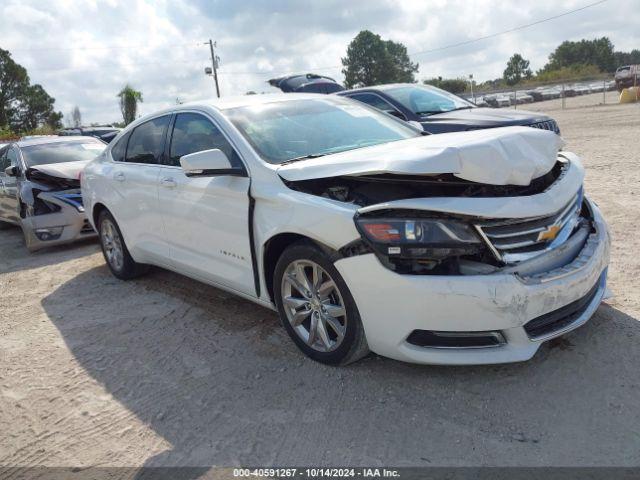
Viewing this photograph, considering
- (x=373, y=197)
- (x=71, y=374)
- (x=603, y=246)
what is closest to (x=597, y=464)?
(x=603, y=246)

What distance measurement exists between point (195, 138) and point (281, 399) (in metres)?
2.16

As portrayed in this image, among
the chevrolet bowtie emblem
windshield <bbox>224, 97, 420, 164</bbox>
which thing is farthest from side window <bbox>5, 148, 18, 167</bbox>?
the chevrolet bowtie emblem

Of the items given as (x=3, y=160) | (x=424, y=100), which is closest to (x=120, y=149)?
(x=3, y=160)

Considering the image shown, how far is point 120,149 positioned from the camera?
217 inches

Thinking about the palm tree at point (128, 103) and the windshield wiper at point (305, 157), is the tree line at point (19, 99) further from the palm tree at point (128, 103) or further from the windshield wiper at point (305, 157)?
the windshield wiper at point (305, 157)

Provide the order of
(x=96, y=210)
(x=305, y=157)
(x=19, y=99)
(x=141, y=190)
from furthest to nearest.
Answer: (x=19, y=99), (x=96, y=210), (x=141, y=190), (x=305, y=157)

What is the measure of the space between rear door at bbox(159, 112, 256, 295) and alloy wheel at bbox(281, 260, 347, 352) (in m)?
0.39

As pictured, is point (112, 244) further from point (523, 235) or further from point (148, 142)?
point (523, 235)

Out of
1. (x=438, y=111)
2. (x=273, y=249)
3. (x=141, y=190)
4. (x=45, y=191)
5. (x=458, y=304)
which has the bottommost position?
(x=458, y=304)

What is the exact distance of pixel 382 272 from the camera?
9.46 ft

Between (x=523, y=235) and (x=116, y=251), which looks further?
(x=116, y=251)

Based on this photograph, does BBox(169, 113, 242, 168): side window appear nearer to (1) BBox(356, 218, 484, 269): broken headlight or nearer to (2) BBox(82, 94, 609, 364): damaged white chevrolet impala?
(2) BBox(82, 94, 609, 364): damaged white chevrolet impala

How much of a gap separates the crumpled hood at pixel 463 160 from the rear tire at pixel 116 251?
2647 millimetres

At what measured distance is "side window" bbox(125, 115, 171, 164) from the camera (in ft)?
15.7
